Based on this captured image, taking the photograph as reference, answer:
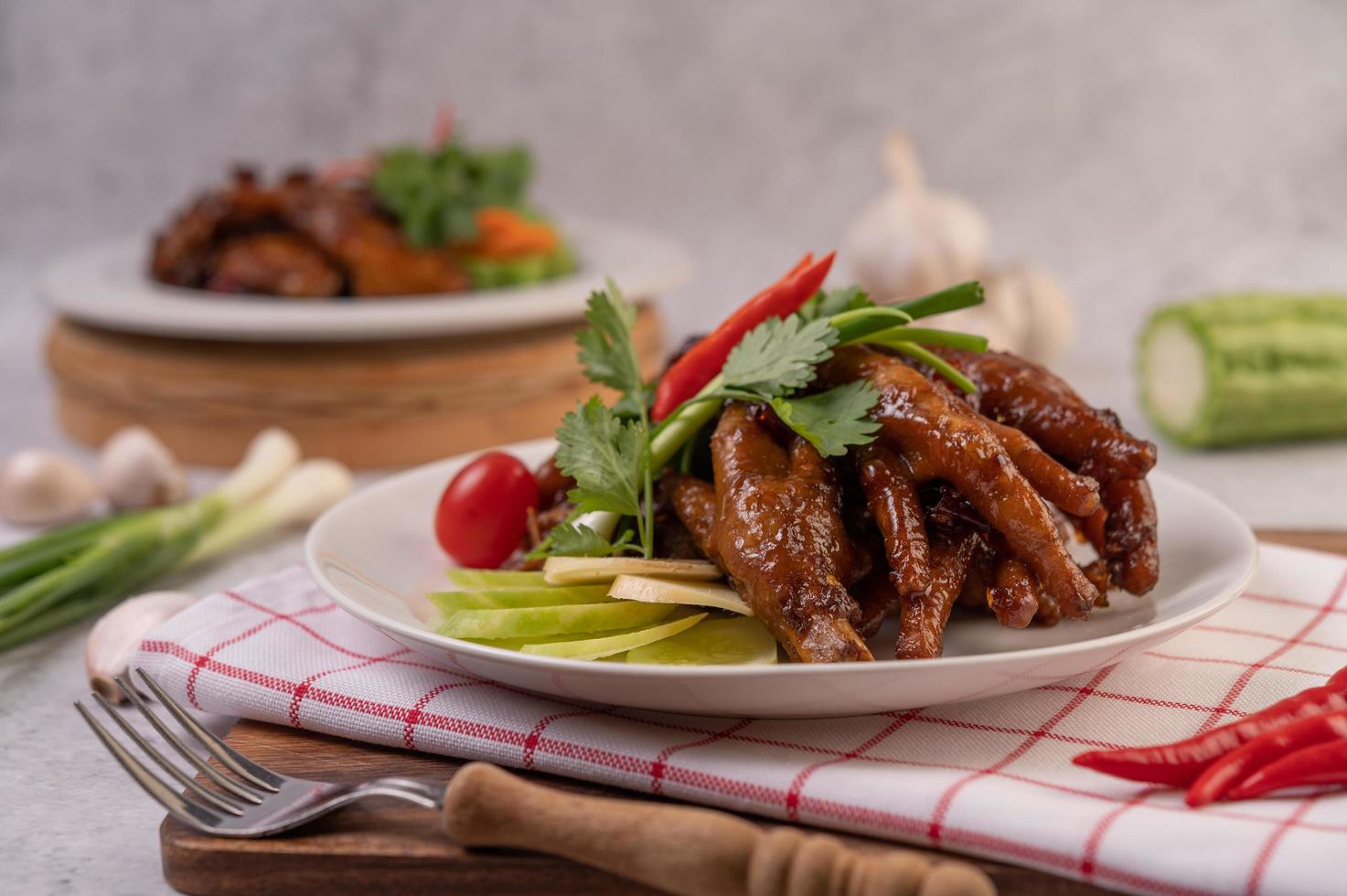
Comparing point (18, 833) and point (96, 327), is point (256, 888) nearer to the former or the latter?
point (18, 833)

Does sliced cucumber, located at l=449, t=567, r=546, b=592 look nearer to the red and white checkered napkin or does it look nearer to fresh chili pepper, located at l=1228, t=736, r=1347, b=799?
the red and white checkered napkin

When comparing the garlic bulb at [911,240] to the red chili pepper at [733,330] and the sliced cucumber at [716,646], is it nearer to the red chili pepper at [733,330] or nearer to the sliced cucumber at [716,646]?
the red chili pepper at [733,330]

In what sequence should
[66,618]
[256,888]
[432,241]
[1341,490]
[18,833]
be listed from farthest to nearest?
[432,241]
[1341,490]
[66,618]
[18,833]
[256,888]

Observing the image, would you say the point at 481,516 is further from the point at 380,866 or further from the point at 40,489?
the point at 40,489

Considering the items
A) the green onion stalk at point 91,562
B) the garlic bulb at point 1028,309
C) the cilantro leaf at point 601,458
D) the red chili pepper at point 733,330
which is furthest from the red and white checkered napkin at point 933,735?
the garlic bulb at point 1028,309

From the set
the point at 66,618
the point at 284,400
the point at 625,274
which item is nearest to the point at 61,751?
the point at 66,618

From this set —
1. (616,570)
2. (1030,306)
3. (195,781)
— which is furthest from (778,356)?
(1030,306)
